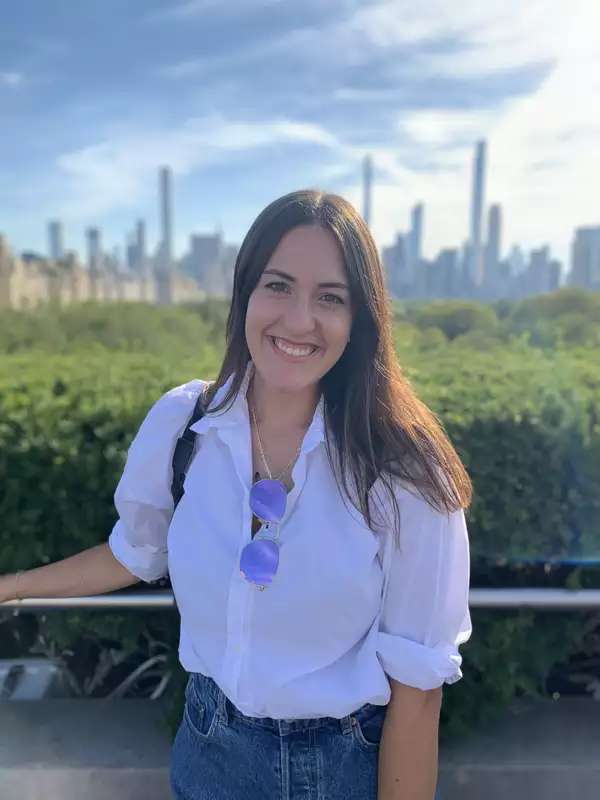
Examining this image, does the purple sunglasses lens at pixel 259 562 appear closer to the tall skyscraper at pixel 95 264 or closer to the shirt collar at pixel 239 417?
the shirt collar at pixel 239 417

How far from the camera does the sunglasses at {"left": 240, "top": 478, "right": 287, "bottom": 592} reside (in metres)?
1.37

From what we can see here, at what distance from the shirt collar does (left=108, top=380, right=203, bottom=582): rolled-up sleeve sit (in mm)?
62

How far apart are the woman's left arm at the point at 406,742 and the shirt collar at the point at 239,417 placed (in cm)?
51

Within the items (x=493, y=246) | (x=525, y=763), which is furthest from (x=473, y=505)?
(x=493, y=246)

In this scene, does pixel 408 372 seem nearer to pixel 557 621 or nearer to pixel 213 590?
pixel 557 621

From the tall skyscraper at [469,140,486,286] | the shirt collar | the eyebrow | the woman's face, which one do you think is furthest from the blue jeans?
the tall skyscraper at [469,140,486,286]

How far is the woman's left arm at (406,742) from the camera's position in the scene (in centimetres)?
139

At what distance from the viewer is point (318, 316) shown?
4.71 ft

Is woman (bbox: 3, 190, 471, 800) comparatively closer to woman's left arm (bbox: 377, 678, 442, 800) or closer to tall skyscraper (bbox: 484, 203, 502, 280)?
woman's left arm (bbox: 377, 678, 442, 800)

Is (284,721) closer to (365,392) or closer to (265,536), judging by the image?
(265,536)

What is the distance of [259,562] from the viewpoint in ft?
4.50

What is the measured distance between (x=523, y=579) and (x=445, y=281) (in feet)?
11.4

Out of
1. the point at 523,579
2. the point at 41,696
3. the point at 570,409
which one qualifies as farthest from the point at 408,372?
the point at 41,696

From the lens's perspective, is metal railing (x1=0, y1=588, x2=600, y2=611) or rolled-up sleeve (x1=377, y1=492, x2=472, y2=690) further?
metal railing (x1=0, y1=588, x2=600, y2=611)
